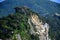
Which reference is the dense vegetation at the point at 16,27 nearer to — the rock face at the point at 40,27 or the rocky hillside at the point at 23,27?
the rocky hillside at the point at 23,27

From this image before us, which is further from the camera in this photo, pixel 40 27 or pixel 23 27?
pixel 40 27

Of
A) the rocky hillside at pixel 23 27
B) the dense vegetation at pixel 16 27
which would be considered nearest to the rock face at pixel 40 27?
the rocky hillside at pixel 23 27

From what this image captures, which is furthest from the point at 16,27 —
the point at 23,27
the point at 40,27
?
the point at 40,27

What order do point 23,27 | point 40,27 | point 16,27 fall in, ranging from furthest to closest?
point 40,27
point 23,27
point 16,27

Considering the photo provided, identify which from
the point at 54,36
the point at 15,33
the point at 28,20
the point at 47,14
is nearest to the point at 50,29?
the point at 54,36

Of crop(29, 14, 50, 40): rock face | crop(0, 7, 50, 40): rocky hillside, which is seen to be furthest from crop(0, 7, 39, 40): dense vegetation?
crop(29, 14, 50, 40): rock face

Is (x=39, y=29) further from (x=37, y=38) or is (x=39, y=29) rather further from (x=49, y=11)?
(x=49, y=11)

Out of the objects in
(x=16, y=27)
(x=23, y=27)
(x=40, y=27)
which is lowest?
(x=40, y=27)

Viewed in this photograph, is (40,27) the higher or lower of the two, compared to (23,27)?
lower

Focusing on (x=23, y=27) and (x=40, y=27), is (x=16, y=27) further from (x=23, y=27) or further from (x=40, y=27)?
(x=40, y=27)

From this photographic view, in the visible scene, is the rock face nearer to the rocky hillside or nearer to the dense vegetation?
the rocky hillside
